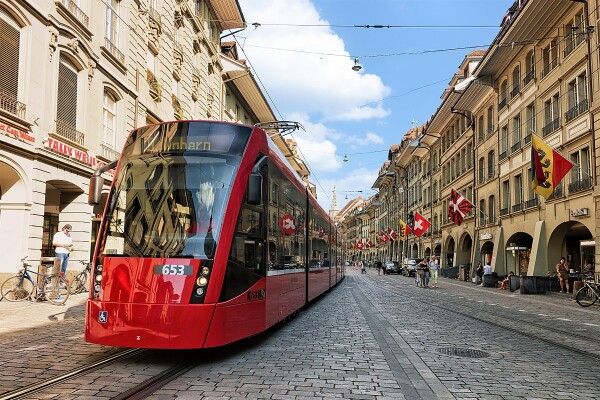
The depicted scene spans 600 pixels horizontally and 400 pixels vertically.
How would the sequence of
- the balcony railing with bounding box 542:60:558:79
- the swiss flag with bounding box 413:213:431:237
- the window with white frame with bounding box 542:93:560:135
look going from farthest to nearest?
the swiss flag with bounding box 413:213:431:237 < the balcony railing with bounding box 542:60:558:79 < the window with white frame with bounding box 542:93:560:135

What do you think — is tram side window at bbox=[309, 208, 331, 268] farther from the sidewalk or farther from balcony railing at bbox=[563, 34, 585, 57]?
balcony railing at bbox=[563, 34, 585, 57]

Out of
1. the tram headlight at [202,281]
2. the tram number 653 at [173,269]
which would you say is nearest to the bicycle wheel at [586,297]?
the tram headlight at [202,281]

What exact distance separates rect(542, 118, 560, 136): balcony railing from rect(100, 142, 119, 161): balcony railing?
62.5 feet

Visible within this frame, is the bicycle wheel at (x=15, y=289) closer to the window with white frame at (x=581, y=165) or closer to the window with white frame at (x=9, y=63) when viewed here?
the window with white frame at (x=9, y=63)

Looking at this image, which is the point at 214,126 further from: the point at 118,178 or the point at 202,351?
the point at 202,351

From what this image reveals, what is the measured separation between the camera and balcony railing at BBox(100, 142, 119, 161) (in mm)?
19109

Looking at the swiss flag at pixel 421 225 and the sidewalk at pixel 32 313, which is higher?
the swiss flag at pixel 421 225

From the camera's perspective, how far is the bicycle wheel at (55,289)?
13.6 m

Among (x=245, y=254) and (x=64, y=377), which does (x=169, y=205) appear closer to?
(x=245, y=254)

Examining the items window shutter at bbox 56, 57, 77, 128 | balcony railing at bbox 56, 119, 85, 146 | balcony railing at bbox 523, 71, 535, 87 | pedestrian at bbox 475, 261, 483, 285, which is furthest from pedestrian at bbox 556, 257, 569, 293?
window shutter at bbox 56, 57, 77, 128

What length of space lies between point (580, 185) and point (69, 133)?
1933 centimetres

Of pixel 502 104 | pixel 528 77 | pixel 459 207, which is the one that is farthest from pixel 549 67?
pixel 459 207

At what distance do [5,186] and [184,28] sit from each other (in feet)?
51.1

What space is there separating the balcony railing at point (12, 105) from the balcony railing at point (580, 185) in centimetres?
1997
